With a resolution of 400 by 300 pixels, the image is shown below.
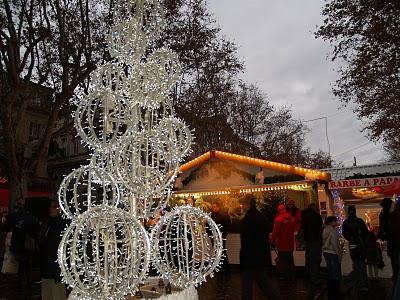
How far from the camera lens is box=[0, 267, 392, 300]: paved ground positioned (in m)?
7.90

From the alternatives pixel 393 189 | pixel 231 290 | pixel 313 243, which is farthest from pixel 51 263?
pixel 393 189

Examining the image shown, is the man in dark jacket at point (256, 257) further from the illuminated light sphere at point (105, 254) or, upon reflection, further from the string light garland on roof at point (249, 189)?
the string light garland on roof at point (249, 189)

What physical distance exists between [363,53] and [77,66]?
8971mm

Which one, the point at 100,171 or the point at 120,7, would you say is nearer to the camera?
the point at 100,171

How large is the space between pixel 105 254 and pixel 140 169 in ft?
3.68

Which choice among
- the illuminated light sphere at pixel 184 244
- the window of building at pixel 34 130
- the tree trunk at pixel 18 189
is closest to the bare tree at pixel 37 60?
Result: the tree trunk at pixel 18 189

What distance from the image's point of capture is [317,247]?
884 centimetres

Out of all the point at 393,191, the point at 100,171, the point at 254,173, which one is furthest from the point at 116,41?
the point at 254,173

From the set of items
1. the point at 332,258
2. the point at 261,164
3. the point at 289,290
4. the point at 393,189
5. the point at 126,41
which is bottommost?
the point at 289,290

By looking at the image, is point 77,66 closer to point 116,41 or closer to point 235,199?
point 235,199

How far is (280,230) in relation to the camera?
32.0 ft

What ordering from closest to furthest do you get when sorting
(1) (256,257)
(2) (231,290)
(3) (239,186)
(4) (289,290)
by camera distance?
(1) (256,257), (4) (289,290), (2) (231,290), (3) (239,186)

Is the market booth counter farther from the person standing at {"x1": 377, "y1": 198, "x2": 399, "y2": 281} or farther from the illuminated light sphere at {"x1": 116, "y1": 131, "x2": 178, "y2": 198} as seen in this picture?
the illuminated light sphere at {"x1": 116, "y1": 131, "x2": 178, "y2": 198}

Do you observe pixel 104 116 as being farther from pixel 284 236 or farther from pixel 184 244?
pixel 284 236
